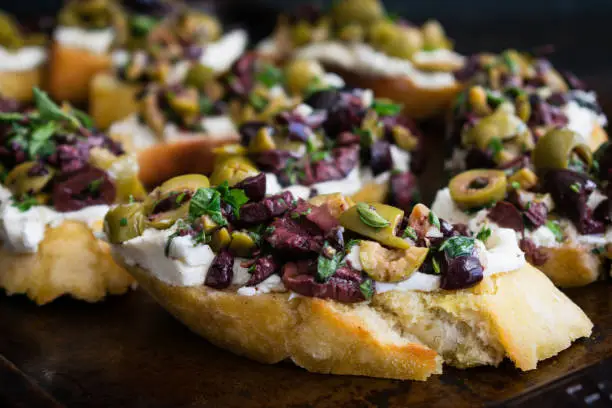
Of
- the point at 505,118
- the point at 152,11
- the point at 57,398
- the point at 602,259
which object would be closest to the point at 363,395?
the point at 57,398

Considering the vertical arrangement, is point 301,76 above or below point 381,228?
below

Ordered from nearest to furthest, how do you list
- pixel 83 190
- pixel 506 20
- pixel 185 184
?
pixel 185 184 < pixel 83 190 < pixel 506 20

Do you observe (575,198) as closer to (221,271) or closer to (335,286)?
(335,286)

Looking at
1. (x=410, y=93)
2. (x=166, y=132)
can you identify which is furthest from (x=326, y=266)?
(x=410, y=93)

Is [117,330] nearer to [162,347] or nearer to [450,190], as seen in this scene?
[162,347]

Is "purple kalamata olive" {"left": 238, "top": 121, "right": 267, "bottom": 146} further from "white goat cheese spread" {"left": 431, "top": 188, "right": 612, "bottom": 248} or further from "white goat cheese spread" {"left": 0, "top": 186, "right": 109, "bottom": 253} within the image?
"white goat cheese spread" {"left": 431, "top": 188, "right": 612, "bottom": 248}

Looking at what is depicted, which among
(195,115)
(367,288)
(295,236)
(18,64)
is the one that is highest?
(295,236)

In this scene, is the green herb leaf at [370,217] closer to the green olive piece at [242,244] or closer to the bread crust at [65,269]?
the green olive piece at [242,244]
